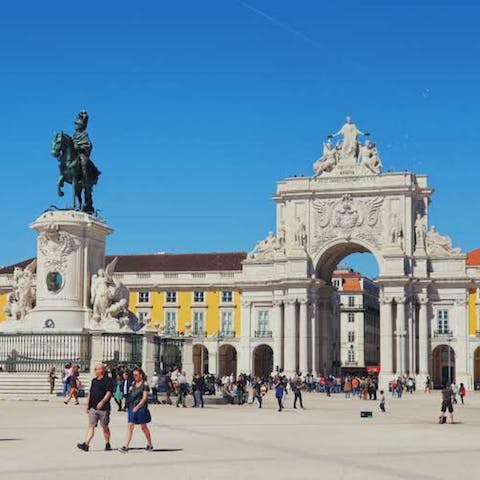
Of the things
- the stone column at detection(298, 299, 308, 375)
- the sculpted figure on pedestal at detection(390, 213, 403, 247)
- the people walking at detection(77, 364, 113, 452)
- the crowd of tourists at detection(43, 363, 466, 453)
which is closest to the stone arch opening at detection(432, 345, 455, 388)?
the sculpted figure on pedestal at detection(390, 213, 403, 247)

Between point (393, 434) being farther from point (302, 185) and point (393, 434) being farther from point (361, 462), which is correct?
point (302, 185)

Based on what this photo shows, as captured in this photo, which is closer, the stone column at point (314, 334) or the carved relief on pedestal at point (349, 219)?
the stone column at point (314, 334)

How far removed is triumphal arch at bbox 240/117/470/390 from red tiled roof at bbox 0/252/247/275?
8.11 m

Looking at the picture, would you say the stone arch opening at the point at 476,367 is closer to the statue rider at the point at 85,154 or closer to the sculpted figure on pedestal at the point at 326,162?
the sculpted figure on pedestal at the point at 326,162

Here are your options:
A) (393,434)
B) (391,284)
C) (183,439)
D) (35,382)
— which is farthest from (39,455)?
(391,284)

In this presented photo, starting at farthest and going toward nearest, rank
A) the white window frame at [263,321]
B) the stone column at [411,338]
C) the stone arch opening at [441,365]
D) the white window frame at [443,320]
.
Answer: the stone arch opening at [441,365]
the white window frame at [263,321]
the white window frame at [443,320]
the stone column at [411,338]

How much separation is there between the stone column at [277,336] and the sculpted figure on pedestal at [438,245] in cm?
1329

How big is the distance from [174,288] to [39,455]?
81.2 meters

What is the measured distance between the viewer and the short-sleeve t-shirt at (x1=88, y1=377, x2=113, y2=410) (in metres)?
18.8

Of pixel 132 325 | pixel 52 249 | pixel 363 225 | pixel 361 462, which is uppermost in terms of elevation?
pixel 363 225

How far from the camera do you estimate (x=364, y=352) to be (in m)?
128

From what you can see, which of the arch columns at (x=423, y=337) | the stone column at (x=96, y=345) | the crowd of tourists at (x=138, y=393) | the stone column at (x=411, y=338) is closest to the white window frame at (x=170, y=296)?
the stone column at (x=411, y=338)

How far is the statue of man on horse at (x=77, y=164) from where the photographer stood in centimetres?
3906

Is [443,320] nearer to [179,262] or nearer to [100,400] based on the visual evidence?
[179,262]
